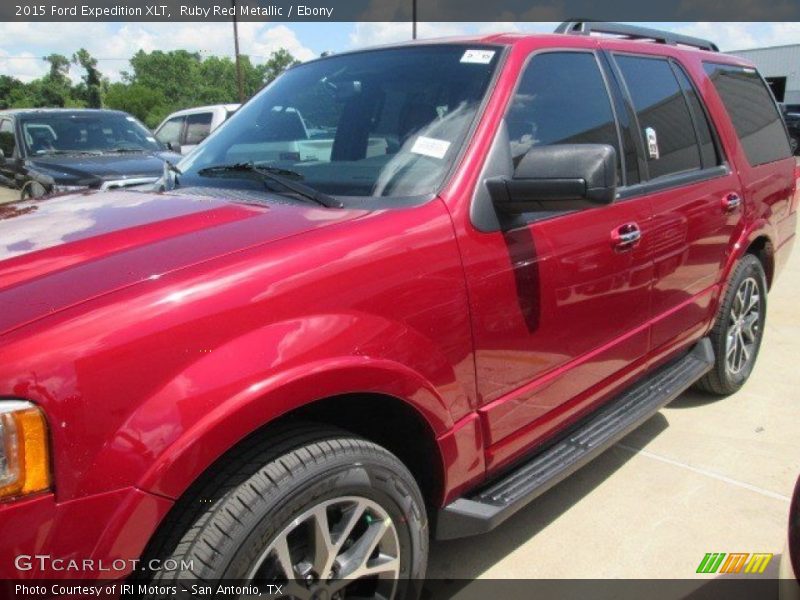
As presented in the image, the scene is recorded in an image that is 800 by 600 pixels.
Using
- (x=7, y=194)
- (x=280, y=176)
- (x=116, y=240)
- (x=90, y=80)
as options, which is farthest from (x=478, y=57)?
(x=90, y=80)

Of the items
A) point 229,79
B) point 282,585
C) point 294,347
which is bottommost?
point 282,585

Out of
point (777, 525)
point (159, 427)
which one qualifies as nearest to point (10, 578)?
point (159, 427)

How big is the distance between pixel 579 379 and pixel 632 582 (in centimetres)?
74

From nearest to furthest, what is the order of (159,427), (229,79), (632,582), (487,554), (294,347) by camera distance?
1. (159,427)
2. (294,347)
3. (632,582)
4. (487,554)
5. (229,79)

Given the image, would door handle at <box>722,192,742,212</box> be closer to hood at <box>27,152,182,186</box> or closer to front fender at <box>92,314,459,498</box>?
front fender at <box>92,314,459,498</box>

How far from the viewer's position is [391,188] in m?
2.15

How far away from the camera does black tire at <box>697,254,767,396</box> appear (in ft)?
12.0

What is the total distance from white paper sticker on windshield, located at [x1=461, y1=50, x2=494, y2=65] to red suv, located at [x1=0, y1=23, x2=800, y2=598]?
0.01 meters

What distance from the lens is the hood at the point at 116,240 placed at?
1537mm

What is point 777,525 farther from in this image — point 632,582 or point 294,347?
point 294,347

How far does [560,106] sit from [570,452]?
1309mm

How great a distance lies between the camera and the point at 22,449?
1.31 m

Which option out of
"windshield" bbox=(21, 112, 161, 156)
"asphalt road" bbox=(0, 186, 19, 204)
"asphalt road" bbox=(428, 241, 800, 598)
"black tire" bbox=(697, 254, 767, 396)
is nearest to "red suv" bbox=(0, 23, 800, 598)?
"black tire" bbox=(697, 254, 767, 396)

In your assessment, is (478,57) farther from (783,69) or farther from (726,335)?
(783,69)
